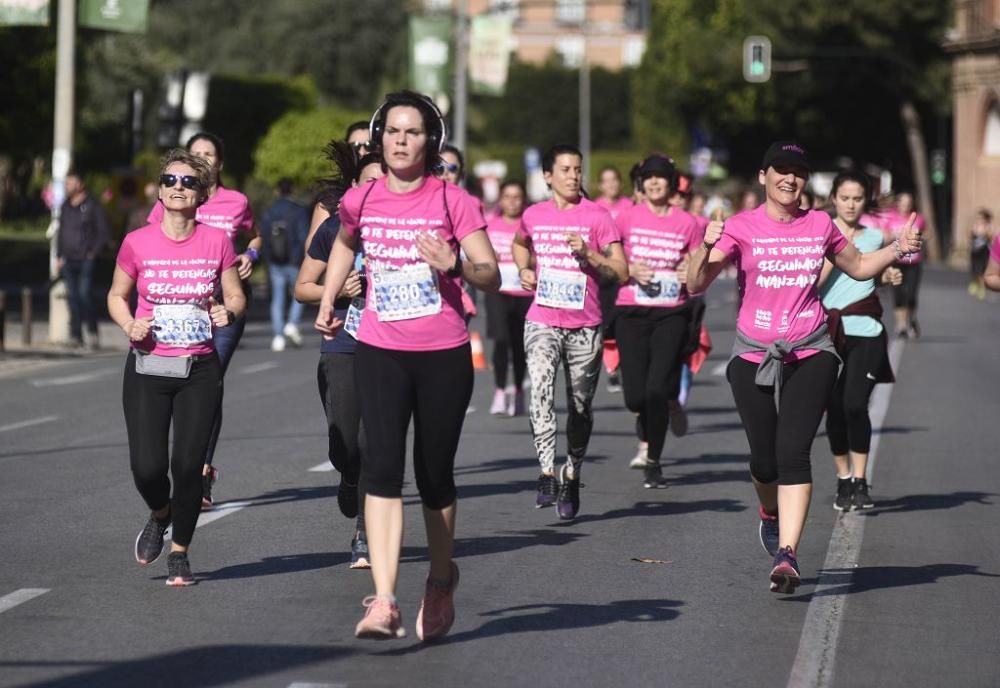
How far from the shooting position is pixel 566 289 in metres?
10.4

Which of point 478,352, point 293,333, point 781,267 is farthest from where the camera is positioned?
point 293,333

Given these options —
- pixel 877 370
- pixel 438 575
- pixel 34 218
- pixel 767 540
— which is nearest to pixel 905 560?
pixel 767 540

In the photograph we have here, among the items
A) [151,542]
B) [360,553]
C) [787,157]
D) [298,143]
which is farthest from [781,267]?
[298,143]

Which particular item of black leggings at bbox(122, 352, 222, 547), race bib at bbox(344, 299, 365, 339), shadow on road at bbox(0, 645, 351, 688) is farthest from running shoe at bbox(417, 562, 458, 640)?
race bib at bbox(344, 299, 365, 339)

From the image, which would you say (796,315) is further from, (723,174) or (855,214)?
(723,174)

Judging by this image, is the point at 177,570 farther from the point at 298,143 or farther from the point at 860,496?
the point at 298,143

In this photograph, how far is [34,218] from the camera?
2773 inches

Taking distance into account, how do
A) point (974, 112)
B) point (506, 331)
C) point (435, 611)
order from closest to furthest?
point (435, 611), point (506, 331), point (974, 112)

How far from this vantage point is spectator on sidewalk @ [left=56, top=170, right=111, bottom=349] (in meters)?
22.5

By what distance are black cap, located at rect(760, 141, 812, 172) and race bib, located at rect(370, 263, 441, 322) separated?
1.97 meters

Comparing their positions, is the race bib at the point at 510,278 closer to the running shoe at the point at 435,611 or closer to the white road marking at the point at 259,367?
the white road marking at the point at 259,367

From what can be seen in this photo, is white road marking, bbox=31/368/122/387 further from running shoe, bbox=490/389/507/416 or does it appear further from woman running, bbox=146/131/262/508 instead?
woman running, bbox=146/131/262/508

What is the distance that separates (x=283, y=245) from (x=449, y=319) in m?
16.7

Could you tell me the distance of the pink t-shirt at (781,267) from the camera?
26.7 feet
